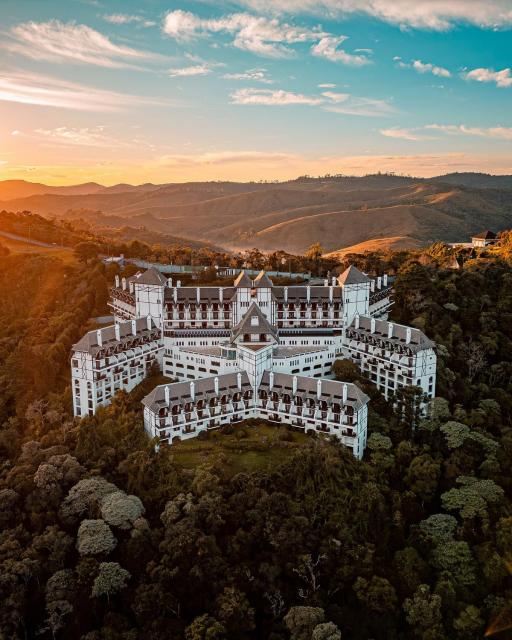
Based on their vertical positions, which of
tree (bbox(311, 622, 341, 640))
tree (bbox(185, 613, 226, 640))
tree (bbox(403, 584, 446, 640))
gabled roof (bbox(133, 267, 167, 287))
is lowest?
tree (bbox(403, 584, 446, 640))

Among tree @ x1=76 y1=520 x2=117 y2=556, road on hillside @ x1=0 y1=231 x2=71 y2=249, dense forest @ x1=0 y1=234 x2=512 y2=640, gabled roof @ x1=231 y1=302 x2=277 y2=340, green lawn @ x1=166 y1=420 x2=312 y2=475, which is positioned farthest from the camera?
road on hillside @ x1=0 y1=231 x2=71 y2=249

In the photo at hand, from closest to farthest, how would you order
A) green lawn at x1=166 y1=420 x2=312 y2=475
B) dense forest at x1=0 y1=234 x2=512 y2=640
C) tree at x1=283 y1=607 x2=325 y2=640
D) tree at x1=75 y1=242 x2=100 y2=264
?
tree at x1=283 y1=607 x2=325 y2=640 < dense forest at x1=0 y1=234 x2=512 y2=640 < green lawn at x1=166 y1=420 x2=312 y2=475 < tree at x1=75 y1=242 x2=100 y2=264

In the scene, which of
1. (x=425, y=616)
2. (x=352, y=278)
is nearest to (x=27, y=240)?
(x=352, y=278)

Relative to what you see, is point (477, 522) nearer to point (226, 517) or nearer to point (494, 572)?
point (494, 572)

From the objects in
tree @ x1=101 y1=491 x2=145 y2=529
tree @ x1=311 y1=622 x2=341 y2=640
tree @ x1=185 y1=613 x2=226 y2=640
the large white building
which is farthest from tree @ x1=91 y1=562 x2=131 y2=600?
the large white building

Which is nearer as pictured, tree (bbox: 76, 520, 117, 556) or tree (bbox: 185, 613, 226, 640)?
tree (bbox: 185, 613, 226, 640)

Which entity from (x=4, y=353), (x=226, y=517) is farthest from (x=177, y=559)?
(x=4, y=353)

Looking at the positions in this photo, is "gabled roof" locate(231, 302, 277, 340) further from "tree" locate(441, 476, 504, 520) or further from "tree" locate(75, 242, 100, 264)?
"tree" locate(75, 242, 100, 264)
